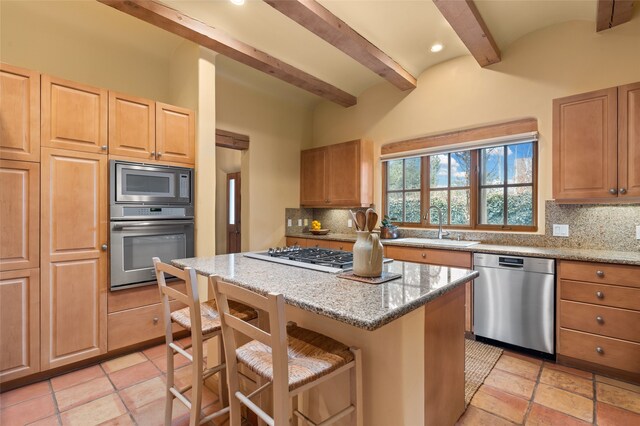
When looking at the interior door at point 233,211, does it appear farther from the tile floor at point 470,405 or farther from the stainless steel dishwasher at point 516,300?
the stainless steel dishwasher at point 516,300

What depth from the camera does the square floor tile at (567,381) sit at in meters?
2.13

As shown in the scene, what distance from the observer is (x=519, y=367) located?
97.0 inches

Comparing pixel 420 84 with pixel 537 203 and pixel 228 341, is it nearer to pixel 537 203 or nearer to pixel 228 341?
pixel 537 203

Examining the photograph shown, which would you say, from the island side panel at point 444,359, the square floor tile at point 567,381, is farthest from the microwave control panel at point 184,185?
the square floor tile at point 567,381

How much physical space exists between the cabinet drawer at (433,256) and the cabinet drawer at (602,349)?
2.90 ft

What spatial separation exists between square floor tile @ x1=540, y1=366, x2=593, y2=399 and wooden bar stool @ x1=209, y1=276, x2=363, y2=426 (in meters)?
1.89

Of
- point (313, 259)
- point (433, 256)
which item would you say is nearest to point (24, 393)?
point (313, 259)

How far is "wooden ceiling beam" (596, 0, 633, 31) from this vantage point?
7.64 ft

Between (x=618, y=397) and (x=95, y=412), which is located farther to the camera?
(x=618, y=397)

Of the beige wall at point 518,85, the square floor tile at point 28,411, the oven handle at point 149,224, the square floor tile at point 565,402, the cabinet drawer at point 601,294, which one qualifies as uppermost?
the beige wall at point 518,85

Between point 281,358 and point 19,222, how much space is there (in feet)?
7.82

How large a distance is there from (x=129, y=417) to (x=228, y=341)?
4.04 feet

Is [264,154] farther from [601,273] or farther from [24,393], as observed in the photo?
[601,273]

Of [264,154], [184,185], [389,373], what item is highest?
[264,154]
